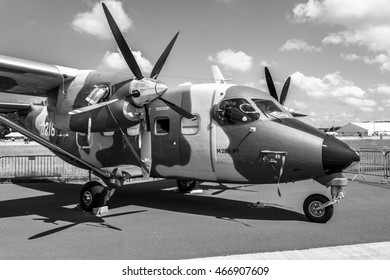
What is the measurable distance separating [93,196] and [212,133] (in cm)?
386

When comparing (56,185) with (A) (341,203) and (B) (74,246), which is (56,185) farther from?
(A) (341,203)

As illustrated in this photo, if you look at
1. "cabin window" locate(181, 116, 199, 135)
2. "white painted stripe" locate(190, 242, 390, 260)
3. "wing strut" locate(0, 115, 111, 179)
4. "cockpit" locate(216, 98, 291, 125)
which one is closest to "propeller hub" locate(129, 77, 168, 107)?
"cabin window" locate(181, 116, 199, 135)

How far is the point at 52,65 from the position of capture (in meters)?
9.95

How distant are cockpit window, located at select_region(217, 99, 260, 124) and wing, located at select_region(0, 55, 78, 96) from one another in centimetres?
481

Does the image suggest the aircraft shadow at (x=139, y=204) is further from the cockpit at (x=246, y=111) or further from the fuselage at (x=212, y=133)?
the cockpit at (x=246, y=111)

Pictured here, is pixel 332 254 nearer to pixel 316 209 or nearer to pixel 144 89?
pixel 316 209

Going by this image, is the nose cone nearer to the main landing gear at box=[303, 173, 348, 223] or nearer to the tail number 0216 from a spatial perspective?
the main landing gear at box=[303, 173, 348, 223]

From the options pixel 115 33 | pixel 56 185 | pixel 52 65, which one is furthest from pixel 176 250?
pixel 56 185

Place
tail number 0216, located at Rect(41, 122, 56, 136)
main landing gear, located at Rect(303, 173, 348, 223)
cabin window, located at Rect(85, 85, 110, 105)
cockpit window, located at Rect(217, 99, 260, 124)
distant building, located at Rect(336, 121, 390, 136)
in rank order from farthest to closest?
distant building, located at Rect(336, 121, 390, 136)
tail number 0216, located at Rect(41, 122, 56, 136)
cabin window, located at Rect(85, 85, 110, 105)
cockpit window, located at Rect(217, 99, 260, 124)
main landing gear, located at Rect(303, 173, 348, 223)

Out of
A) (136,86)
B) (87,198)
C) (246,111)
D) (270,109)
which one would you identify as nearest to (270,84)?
(270,109)

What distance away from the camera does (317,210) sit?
8.30m

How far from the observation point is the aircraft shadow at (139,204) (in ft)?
29.4

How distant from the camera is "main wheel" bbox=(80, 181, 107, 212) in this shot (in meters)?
9.45
